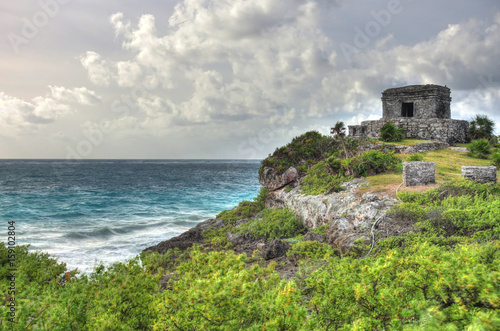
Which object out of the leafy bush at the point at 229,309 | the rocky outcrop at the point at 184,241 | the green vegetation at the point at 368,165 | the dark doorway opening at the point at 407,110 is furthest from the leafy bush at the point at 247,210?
the dark doorway opening at the point at 407,110

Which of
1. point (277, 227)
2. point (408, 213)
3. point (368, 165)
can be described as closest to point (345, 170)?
point (368, 165)

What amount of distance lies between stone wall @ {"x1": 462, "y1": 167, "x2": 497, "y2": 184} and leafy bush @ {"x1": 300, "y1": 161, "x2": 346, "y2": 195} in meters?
6.08

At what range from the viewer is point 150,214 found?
1291 inches

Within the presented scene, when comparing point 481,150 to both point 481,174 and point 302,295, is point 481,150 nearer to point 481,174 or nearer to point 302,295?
point 481,174

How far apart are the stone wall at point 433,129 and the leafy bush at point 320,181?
1535 cm

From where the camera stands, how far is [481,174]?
1478 cm

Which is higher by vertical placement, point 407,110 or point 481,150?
point 407,110

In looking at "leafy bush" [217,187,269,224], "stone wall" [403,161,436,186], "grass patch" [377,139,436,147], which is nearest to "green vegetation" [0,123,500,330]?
"stone wall" [403,161,436,186]

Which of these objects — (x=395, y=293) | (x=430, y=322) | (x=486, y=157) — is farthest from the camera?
(x=486, y=157)

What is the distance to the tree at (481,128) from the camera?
33375 mm

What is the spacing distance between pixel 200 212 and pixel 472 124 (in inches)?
1229

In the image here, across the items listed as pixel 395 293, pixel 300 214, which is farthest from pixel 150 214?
pixel 395 293

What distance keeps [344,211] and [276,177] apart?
31.0ft

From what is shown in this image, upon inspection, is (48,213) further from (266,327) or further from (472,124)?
(472,124)
